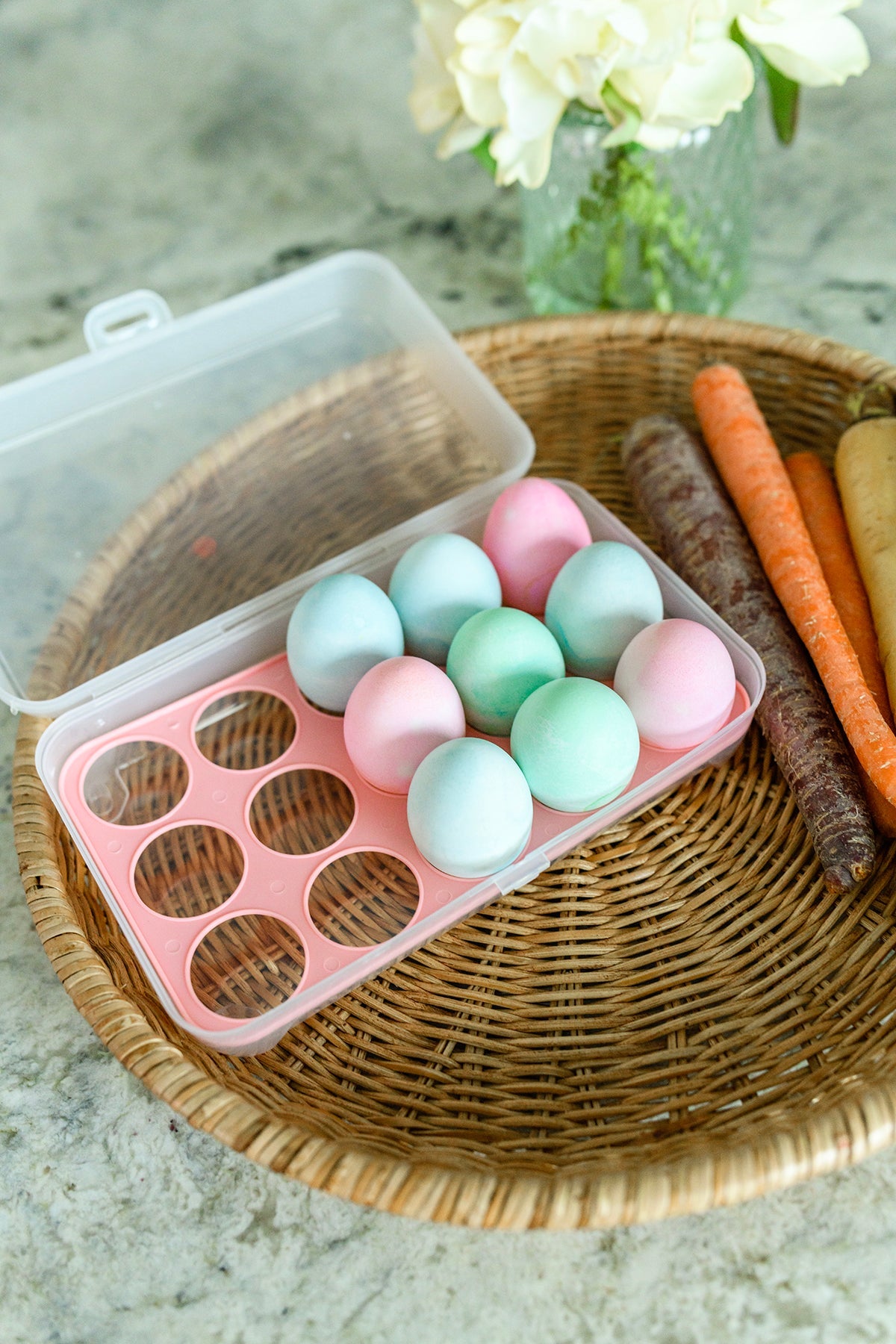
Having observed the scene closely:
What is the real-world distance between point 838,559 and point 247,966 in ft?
1.80

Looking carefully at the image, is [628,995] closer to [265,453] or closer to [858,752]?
[858,752]

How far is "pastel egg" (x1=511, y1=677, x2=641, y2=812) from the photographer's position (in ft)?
2.35

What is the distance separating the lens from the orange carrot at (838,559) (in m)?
0.86

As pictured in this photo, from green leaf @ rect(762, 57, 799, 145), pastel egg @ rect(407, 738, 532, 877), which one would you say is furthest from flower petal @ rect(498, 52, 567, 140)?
pastel egg @ rect(407, 738, 532, 877)

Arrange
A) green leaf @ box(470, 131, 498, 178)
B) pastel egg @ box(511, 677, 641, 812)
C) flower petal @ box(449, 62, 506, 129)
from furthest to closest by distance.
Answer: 1. green leaf @ box(470, 131, 498, 178)
2. flower petal @ box(449, 62, 506, 129)
3. pastel egg @ box(511, 677, 641, 812)

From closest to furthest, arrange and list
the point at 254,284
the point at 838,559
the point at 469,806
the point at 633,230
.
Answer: the point at 469,806 → the point at 838,559 → the point at 633,230 → the point at 254,284

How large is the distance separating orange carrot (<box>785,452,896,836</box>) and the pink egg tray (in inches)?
4.6

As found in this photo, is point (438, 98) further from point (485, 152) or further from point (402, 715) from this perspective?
point (402, 715)

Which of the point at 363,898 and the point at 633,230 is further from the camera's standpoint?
Answer: the point at 633,230

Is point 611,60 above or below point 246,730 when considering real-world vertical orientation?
above

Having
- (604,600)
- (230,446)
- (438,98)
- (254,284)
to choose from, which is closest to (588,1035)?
(604,600)

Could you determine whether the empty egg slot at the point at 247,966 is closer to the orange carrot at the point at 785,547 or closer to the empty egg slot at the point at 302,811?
the empty egg slot at the point at 302,811

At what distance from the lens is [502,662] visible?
77cm

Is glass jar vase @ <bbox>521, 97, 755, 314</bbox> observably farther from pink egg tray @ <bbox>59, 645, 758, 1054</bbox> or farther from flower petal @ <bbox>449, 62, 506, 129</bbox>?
pink egg tray @ <bbox>59, 645, 758, 1054</bbox>
